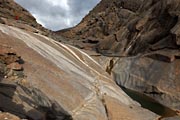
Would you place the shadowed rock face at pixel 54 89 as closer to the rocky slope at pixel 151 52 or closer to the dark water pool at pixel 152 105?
the dark water pool at pixel 152 105

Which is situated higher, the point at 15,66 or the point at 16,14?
the point at 16,14

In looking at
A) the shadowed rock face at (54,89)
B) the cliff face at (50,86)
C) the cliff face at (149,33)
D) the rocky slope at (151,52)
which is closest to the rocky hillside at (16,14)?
the rocky slope at (151,52)

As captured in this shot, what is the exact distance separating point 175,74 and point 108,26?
54253mm

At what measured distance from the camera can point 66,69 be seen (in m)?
40.6

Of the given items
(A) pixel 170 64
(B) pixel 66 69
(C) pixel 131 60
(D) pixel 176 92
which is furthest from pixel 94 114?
(C) pixel 131 60

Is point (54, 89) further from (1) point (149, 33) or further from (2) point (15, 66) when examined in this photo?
(1) point (149, 33)

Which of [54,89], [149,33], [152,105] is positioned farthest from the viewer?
[149,33]

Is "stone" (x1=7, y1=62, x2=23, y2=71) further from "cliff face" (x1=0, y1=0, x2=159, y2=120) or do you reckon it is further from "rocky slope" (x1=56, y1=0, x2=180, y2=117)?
"rocky slope" (x1=56, y1=0, x2=180, y2=117)

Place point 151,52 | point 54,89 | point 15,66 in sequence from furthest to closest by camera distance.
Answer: point 151,52
point 54,89
point 15,66

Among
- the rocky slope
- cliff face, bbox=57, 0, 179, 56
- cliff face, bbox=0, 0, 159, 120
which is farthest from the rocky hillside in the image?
cliff face, bbox=0, 0, 159, 120

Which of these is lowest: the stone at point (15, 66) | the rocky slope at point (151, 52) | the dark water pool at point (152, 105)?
the dark water pool at point (152, 105)

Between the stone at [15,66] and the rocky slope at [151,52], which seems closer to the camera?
the stone at [15,66]

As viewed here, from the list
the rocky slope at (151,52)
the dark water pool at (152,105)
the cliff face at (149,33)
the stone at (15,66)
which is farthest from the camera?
the cliff face at (149,33)

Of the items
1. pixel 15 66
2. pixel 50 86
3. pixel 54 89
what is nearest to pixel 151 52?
pixel 54 89
